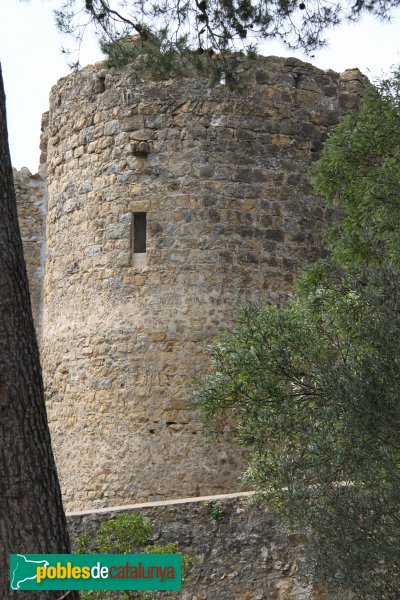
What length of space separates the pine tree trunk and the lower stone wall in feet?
11.3

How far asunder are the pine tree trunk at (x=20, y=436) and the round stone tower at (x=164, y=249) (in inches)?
238

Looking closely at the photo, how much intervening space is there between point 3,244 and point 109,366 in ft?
20.8

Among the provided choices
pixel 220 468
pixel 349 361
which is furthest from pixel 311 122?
pixel 349 361

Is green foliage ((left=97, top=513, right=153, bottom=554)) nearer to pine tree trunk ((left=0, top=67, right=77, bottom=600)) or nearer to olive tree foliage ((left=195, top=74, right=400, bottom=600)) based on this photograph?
olive tree foliage ((left=195, top=74, right=400, bottom=600))

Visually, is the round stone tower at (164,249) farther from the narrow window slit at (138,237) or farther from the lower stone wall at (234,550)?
the lower stone wall at (234,550)

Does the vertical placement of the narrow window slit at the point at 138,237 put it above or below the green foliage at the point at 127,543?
above

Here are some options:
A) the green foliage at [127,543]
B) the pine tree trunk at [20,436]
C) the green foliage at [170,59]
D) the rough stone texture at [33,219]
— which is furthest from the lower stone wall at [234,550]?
the rough stone texture at [33,219]

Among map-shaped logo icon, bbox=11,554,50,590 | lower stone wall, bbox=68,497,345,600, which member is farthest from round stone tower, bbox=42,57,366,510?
map-shaped logo icon, bbox=11,554,50,590

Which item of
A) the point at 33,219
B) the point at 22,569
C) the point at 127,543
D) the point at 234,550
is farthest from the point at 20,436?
the point at 33,219

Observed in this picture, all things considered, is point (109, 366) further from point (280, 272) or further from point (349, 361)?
point (349, 361)

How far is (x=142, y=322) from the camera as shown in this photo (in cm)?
1238

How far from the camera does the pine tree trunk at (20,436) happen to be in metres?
5.71

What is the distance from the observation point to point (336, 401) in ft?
26.9

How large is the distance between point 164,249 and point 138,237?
0.36 m
